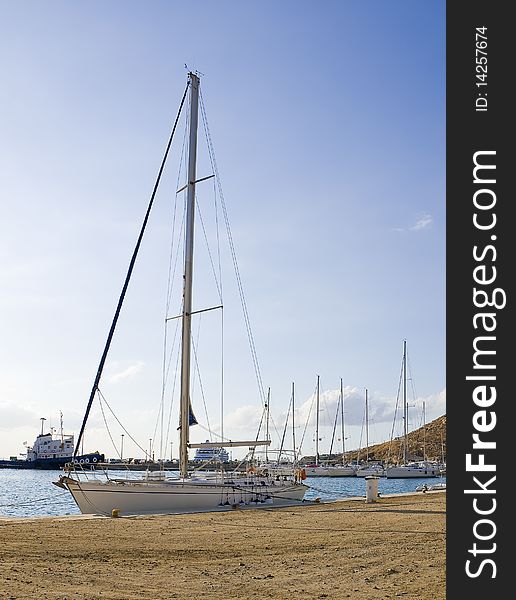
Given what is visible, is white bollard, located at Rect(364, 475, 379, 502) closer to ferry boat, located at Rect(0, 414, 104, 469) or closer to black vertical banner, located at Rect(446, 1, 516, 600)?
black vertical banner, located at Rect(446, 1, 516, 600)

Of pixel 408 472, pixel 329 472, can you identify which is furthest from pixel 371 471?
pixel 329 472

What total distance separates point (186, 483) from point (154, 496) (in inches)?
→ 61.1

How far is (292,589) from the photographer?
12.9 meters

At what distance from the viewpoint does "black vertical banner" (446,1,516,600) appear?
8.00m

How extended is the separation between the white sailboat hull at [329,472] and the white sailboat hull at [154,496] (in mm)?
80780

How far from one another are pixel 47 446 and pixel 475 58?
573 ft

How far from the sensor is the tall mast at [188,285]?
33.7 metres

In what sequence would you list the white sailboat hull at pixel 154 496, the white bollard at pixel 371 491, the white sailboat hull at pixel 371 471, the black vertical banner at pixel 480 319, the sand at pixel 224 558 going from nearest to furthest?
the black vertical banner at pixel 480 319, the sand at pixel 224 558, the white sailboat hull at pixel 154 496, the white bollard at pixel 371 491, the white sailboat hull at pixel 371 471

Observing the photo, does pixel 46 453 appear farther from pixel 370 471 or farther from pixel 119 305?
pixel 119 305

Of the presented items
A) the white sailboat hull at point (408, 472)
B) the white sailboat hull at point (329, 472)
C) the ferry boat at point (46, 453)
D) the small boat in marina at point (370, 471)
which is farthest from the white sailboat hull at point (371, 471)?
the ferry boat at point (46, 453)

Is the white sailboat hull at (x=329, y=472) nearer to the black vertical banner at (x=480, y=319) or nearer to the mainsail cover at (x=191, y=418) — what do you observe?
the mainsail cover at (x=191, y=418)

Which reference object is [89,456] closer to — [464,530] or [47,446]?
[47,446]

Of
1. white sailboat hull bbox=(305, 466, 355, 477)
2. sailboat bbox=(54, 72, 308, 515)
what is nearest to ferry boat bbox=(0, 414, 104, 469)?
white sailboat hull bbox=(305, 466, 355, 477)

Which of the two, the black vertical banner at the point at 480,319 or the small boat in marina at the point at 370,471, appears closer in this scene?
the black vertical banner at the point at 480,319
